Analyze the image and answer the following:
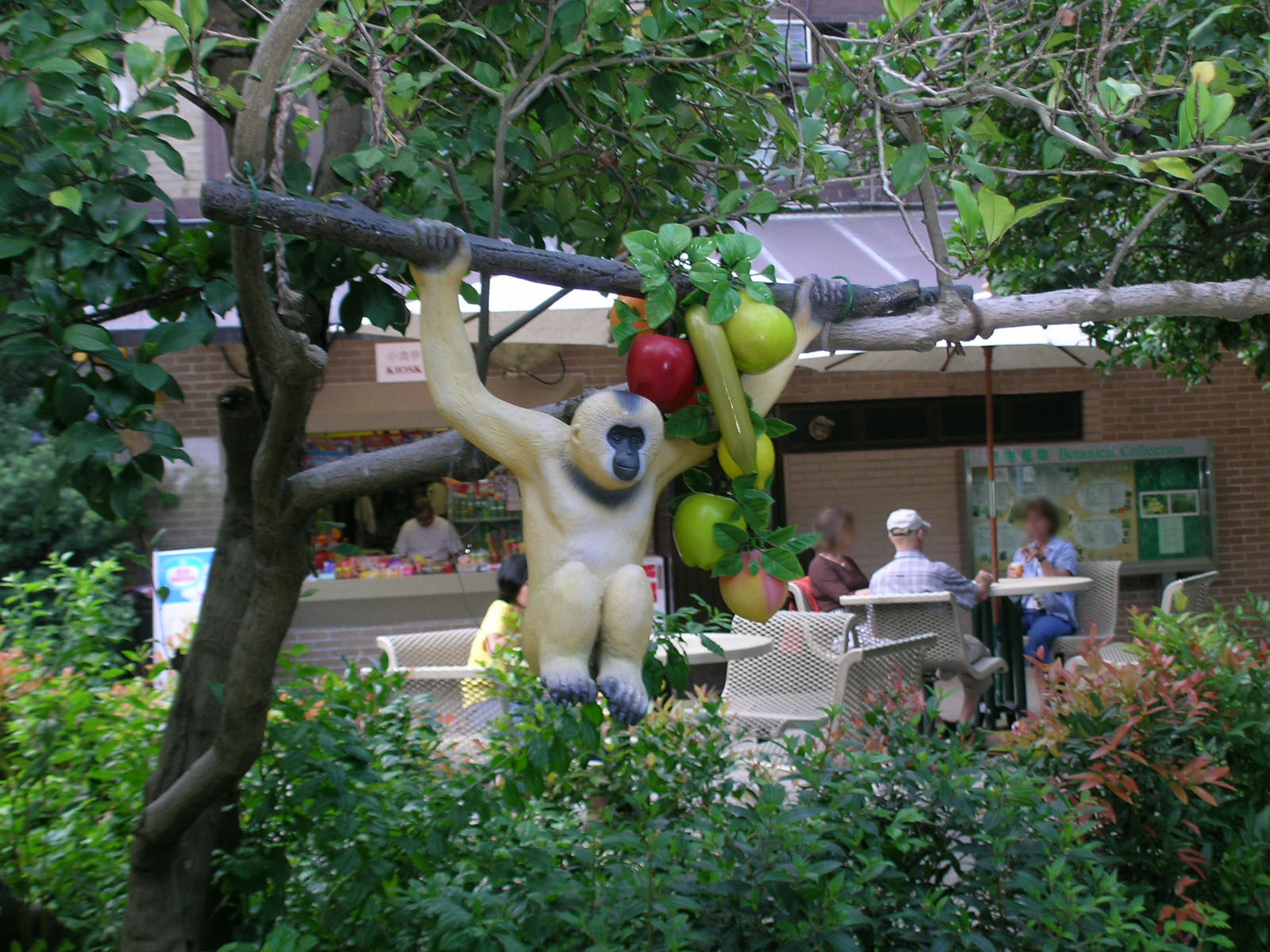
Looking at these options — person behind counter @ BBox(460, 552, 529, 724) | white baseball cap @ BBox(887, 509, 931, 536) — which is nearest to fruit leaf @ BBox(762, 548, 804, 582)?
person behind counter @ BBox(460, 552, 529, 724)

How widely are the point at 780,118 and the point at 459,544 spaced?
599cm

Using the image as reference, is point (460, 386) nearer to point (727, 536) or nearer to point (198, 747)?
point (727, 536)

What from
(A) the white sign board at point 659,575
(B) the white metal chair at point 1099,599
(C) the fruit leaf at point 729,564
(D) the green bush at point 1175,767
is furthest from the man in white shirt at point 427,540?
(C) the fruit leaf at point 729,564

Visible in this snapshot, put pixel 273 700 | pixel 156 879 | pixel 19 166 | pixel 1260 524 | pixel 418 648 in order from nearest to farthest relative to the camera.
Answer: pixel 19 166
pixel 156 879
pixel 273 700
pixel 418 648
pixel 1260 524

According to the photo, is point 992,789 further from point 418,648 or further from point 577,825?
point 418,648

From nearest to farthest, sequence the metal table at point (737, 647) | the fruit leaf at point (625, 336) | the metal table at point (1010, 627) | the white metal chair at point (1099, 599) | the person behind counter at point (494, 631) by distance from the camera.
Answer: the fruit leaf at point (625, 336), the person behind counter at point (494, 631), the metal table at point (737, 647), the metal table at point (1010, 627), the white metal chair at point (1099, 599)

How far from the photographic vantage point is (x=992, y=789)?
100.0 inches

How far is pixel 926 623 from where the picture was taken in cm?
591

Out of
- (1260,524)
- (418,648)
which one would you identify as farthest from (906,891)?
(1260,524)

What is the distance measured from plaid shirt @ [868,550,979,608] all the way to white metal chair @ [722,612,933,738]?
4.33 ft

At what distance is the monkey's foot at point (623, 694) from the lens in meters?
1.39

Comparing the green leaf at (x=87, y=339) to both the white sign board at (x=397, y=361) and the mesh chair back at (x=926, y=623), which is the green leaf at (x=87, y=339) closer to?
the mesh chair back at (x=926, y=623)

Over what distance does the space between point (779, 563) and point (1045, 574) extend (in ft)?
21.6

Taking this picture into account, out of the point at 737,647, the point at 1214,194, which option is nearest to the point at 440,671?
the point at 737,647
